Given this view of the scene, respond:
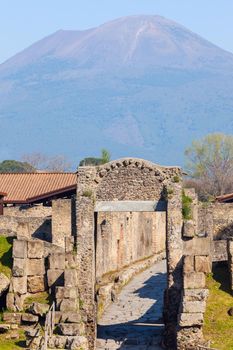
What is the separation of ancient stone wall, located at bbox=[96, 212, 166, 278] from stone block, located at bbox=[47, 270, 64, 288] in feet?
33.9

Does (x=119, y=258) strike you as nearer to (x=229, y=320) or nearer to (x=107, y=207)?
(x=107, y=207)

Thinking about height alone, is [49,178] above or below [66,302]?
above

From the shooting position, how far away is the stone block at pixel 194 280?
3482 centimetres

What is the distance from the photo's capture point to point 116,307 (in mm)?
43938

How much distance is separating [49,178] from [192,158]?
61.7 m

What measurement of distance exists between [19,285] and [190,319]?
6373mm

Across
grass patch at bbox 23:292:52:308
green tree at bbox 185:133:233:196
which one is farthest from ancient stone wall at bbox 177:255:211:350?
green tree at bbox 185:133:233:196

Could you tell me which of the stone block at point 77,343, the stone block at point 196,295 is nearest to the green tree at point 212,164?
the stone block at point 196,295

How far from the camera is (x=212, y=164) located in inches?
4904

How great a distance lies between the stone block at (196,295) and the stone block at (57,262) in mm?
4573

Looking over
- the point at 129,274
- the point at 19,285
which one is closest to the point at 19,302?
the point at 19,285

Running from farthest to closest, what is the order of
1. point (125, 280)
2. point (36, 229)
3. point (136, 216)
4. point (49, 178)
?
1. point (49, 178)
2. point (136, 216)
3. point (36, 229)
4. point (125, 280)

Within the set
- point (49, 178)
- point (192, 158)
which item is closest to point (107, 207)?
point (49, 178)

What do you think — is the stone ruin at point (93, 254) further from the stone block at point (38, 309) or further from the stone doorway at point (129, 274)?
the stone doorway at point (129, 274)
